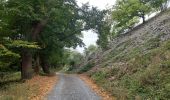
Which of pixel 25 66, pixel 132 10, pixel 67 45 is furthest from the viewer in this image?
pixel 132 10

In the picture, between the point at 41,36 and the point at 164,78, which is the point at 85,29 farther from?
the point at 164,78

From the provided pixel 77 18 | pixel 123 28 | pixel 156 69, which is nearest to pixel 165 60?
pixel 156 69

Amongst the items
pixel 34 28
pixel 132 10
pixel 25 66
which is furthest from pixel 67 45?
pixel 132 10

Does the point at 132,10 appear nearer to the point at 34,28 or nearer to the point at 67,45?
the point at 67,45

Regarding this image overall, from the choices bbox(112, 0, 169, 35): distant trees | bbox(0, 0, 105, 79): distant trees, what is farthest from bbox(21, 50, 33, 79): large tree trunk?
bbox(112, 0, 169, 35): distant trees

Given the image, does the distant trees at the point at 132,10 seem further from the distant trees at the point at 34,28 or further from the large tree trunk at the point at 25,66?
the large tree trunk at the point at 25,66

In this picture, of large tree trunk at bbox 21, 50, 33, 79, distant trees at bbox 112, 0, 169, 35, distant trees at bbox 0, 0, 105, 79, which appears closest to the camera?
distant trees at bbox 0, 0, 105, 79

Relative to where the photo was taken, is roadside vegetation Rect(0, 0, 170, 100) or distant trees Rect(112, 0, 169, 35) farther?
distant trees Rect(112, 0, 169, 35)

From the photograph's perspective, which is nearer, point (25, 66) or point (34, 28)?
point (25, 66)

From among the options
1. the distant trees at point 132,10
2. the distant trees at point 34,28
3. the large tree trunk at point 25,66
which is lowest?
the large tree trunk at point 25,66

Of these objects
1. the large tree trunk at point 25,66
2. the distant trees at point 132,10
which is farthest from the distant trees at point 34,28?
the distant trees at point 132,10

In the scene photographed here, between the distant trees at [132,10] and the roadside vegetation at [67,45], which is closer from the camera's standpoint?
the roadside vegetation at [67,45]

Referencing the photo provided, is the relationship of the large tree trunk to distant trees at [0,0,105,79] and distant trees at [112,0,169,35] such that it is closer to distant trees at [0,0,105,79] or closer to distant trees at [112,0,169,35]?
distant trees at [0,0,105,79]

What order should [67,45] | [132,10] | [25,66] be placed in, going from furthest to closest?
1. [132,10]
2. [67,45]
3. [25,66]
